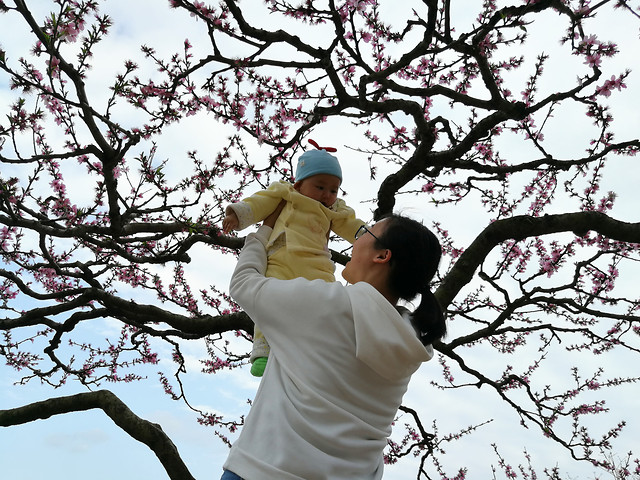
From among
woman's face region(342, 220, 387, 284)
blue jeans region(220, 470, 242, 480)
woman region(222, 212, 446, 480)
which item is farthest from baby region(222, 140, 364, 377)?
blue jeans region(220, 470, 242, 480)

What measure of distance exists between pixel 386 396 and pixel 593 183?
216 inches

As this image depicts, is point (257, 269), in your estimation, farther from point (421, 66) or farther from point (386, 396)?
point (421, 66)

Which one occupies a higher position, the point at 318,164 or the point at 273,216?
the point at 318,164

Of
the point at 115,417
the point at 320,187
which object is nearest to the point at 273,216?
the point at 320,187

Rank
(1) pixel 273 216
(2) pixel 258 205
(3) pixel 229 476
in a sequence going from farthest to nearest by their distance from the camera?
1. (1) pixel 273 216
2. (2) pixel 258 205
3. (3) pixel 229 476

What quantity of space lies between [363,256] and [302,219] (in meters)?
0.59

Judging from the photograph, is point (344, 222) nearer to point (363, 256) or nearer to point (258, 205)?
point (258, 205)

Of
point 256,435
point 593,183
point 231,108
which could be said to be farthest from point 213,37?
point 593,183

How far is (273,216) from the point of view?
91.3 inches

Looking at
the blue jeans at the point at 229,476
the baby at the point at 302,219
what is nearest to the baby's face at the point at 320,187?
the baby at the point at 302,219

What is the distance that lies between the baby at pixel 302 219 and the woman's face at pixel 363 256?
1.24 feet

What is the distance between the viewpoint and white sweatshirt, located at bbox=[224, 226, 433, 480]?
1.35 meters

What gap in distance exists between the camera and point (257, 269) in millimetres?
1752

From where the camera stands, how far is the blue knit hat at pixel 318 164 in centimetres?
228
